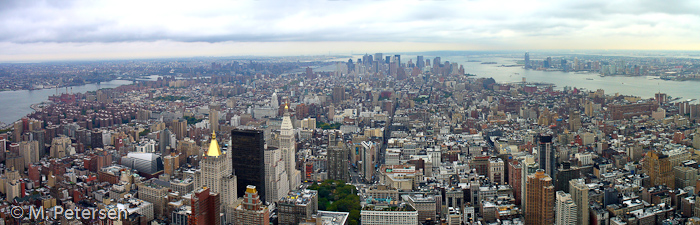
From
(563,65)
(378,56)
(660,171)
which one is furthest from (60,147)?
(378,56)

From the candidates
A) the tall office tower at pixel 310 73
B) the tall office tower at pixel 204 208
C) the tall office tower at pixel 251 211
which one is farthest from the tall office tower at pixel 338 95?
the tall office tower at pixel 204 208

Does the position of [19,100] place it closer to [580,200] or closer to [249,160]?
[249,160]

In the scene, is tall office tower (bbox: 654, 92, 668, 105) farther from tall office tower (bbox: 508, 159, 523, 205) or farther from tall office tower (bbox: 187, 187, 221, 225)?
tall office tower (bbox: 187, 187, 221, 225)

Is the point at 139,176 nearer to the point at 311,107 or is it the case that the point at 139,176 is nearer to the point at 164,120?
the point at 164,120

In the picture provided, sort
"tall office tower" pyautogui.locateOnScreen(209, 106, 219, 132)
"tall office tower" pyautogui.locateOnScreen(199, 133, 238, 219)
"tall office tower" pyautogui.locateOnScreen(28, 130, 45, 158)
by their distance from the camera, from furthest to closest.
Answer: "tall office tower" pyautogui.locateOnScreen(209, 106, 219, 132) → "tall office tower" pyautogui.locateOnScreen(28, 130, 45, 158) → "tall office tower" pyautogui.locateOnScreen(199, 133, 238, 219)

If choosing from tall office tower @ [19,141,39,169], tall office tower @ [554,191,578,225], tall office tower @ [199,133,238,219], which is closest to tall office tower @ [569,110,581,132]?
tall office tower @ [554,191,578,225]

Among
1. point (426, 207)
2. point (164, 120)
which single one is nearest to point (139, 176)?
point (426, 207)
